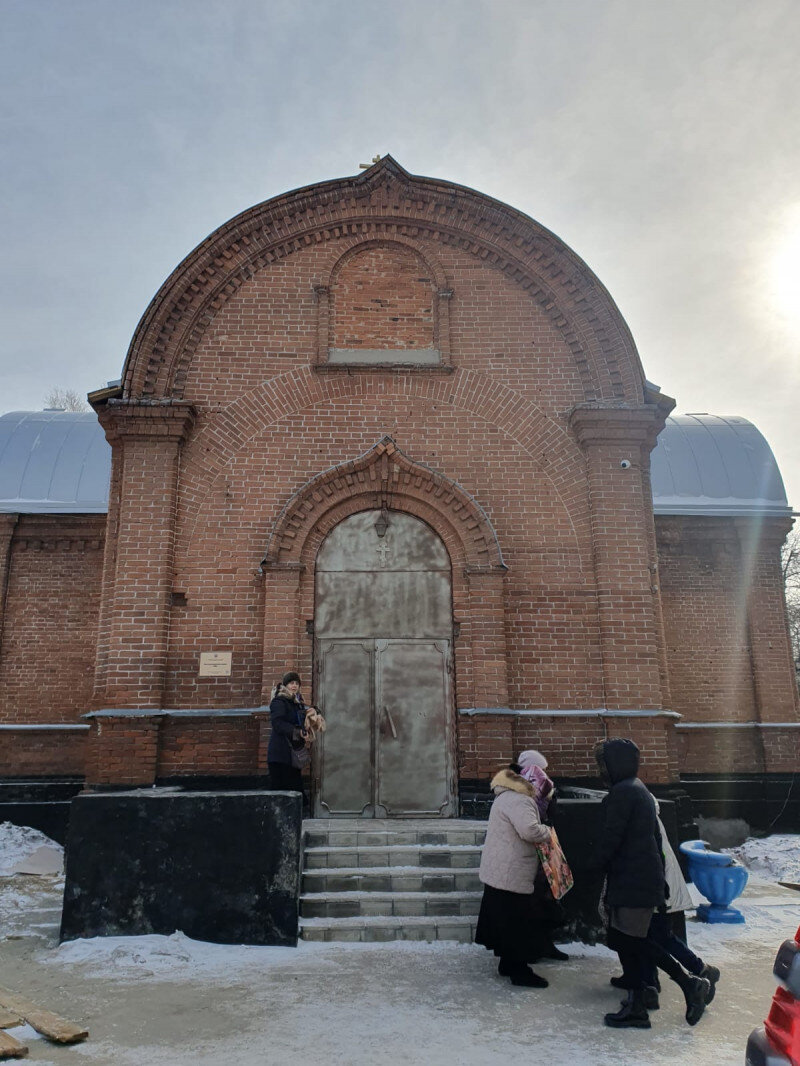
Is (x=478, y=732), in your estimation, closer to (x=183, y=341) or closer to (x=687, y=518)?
(x=183, y=341)

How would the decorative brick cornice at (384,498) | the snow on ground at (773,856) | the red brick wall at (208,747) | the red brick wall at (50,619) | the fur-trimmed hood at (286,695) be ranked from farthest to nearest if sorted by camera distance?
the red brick wall at (50,619) → the snow on ground at (773,856) → the decorative brick cornice at (384,498) → the red brick wall at (208,747) → the fur-trimmed hood at (286,695)

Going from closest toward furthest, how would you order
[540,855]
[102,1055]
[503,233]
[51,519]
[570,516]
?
[102,1055] → [540,855] → [570,516] → [503,233] → [51,519]

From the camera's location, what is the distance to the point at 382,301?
10.5 meters

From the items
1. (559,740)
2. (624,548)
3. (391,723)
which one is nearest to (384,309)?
(624,548)

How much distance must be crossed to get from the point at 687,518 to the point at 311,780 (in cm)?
840

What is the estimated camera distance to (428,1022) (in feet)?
15.5

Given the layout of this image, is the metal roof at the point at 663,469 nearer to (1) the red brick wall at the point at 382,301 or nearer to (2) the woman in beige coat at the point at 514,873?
(1) the red brick wall at the point at 382,301

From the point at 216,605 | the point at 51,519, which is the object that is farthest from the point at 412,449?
the point at 51,519

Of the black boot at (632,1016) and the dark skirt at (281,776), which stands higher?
the dark skirt at (281,776)

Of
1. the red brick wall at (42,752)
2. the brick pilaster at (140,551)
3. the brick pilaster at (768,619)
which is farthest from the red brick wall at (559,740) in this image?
the red brick wall at (42,752)

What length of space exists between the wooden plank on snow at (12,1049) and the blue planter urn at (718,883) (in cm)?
564

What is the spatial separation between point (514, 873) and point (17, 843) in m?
8.24

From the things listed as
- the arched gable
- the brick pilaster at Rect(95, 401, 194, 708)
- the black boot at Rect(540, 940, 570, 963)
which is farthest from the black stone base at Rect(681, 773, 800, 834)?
the brick pilaster at Rect(95, 401, 194, 708)

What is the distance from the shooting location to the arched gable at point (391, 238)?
10.0 metres
